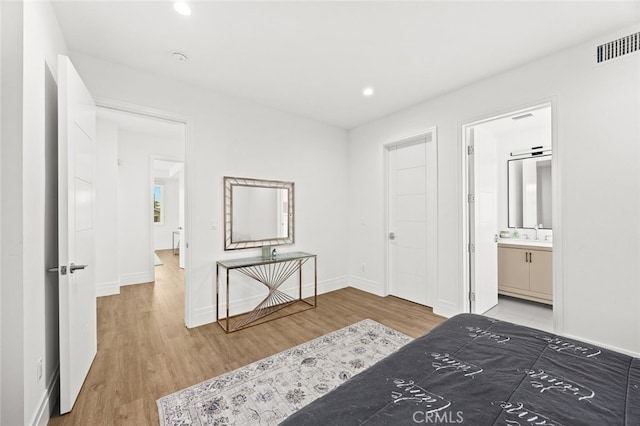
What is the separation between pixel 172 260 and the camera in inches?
280

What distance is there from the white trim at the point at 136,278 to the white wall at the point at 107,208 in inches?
18.2

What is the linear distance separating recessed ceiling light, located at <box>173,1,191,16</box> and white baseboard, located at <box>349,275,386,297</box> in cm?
388

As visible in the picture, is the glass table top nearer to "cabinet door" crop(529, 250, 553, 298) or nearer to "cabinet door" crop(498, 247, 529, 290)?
"cabinet door" crop(498, 247, 529, 290)

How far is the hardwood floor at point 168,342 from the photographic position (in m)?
1.80

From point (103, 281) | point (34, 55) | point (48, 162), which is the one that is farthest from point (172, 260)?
point (34, 55)

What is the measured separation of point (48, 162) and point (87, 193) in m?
0.35

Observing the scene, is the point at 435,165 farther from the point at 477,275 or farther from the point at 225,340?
the point at 225,340

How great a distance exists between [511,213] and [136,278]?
6.59 m

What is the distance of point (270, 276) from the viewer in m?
3.63

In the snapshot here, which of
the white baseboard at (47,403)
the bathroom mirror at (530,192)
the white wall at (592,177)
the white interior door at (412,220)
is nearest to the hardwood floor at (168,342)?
the white baseboard at (47,403)

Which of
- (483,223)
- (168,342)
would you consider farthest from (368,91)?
(168,342)

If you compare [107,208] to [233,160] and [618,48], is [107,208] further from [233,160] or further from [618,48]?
[618,48]

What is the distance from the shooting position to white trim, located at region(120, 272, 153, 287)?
461 cm

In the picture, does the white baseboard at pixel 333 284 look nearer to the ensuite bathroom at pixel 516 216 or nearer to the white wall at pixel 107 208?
the ensuite bathroom at pixel 516 216
